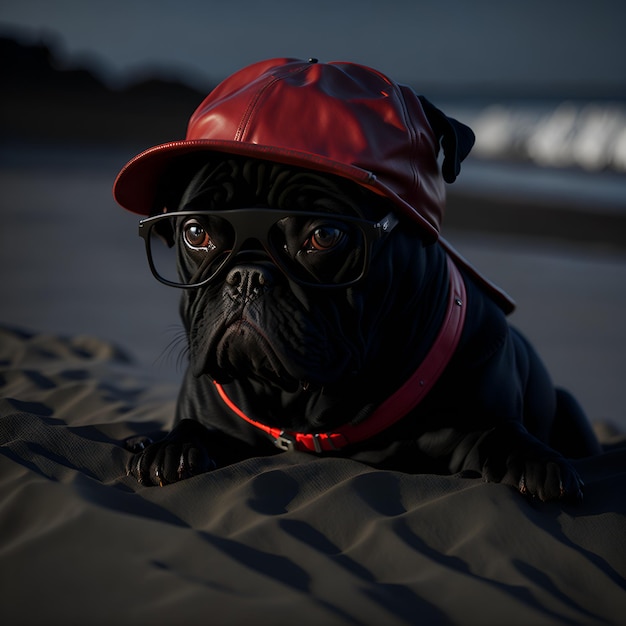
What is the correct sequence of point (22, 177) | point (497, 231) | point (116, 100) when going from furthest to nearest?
point (116, 100) → point (22, 177) → point (497, 231)

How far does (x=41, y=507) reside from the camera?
5.36ft

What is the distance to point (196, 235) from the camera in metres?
1.93

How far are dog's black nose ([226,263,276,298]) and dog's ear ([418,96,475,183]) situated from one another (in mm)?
567

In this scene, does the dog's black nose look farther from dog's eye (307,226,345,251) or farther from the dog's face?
dog's eye (307,226,345,251)

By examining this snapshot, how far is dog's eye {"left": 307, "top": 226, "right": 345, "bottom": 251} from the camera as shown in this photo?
5.97 ft

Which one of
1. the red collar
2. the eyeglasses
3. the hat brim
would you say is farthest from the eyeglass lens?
the red collar

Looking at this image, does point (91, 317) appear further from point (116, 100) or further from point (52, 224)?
point (116, 100)

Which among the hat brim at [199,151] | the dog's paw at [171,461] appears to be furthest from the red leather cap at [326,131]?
the dog's paw at [171,461]

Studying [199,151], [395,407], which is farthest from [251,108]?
[395,407]

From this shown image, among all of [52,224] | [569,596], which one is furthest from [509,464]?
[52,224]

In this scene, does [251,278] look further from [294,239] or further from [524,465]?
[524,465]

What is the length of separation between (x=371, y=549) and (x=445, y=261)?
2.92ft

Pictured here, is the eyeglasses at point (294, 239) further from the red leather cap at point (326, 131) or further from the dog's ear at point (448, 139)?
the dog's ear at point (448, 139)

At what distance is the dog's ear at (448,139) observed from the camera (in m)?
2.06
